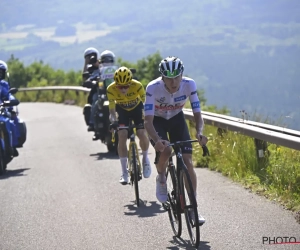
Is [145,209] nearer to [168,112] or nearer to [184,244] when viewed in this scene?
[168,112]

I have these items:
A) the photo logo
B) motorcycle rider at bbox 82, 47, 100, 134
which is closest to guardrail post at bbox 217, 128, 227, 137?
motorcycle rider at bbox 82, 47, 100, 134

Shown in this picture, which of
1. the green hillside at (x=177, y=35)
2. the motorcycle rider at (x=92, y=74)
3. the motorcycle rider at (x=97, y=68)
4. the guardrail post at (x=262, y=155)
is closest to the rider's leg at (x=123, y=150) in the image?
the guardrail post at (x=262, y=155)

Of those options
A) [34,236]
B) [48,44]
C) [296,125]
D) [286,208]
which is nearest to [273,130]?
[296,125]

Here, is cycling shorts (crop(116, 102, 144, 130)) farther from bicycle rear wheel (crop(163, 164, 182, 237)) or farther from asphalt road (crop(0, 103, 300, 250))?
bicycle rear wheel (crop(163, 164, 182, 237))

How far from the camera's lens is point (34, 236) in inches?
356

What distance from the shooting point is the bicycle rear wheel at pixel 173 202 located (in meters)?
8.23

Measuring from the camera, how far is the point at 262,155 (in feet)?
37.6

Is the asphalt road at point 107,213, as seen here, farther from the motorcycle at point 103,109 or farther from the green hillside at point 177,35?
the green hillside at point 177,35

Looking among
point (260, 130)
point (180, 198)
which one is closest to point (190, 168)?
point (180, 198)

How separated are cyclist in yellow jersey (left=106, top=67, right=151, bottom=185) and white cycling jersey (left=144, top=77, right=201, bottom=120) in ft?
8.58

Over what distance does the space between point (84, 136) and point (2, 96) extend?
16.2 ft

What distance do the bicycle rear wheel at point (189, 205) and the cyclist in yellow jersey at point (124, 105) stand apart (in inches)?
132

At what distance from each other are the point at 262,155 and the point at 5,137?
6.12m

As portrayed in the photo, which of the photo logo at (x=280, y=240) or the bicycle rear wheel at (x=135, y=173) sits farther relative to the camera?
the bicycle rear wheel at (x=135, y=173)
